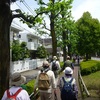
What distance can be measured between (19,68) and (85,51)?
789 inches

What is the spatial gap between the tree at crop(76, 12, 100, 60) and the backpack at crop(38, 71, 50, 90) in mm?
41617

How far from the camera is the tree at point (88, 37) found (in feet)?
162

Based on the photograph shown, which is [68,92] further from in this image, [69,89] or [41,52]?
[41,52]

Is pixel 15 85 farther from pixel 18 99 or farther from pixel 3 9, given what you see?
pixel 3 9

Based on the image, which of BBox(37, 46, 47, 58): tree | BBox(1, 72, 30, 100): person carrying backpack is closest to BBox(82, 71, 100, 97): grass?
BBox(1, 72, 30, 100): person carrying backpack

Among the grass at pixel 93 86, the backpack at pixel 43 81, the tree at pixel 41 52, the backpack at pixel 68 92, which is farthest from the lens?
the tree at pixel 41 52

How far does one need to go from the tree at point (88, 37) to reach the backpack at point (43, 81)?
41.6 m

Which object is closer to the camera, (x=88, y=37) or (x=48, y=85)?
(x=48, y=85)

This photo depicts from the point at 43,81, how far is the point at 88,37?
141ft

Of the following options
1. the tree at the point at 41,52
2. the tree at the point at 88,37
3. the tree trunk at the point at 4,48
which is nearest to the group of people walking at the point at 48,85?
the tree trunk at the point at 4,48

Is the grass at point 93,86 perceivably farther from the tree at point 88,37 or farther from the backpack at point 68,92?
the tree at point 88,37

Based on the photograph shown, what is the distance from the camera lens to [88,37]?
49.4 metres

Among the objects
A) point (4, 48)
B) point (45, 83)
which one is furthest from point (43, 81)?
point (4, 48)

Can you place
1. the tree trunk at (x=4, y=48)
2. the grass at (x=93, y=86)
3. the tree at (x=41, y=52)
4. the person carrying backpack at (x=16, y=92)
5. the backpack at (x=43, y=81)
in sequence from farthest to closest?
the tree at (x=41, y=52)
the grass at (x=93, y=86)
the tree trunk at (x=4, y=48)
the backpack at (x=43, y=81)
the person carrying backpack at (x=16, y=92)
